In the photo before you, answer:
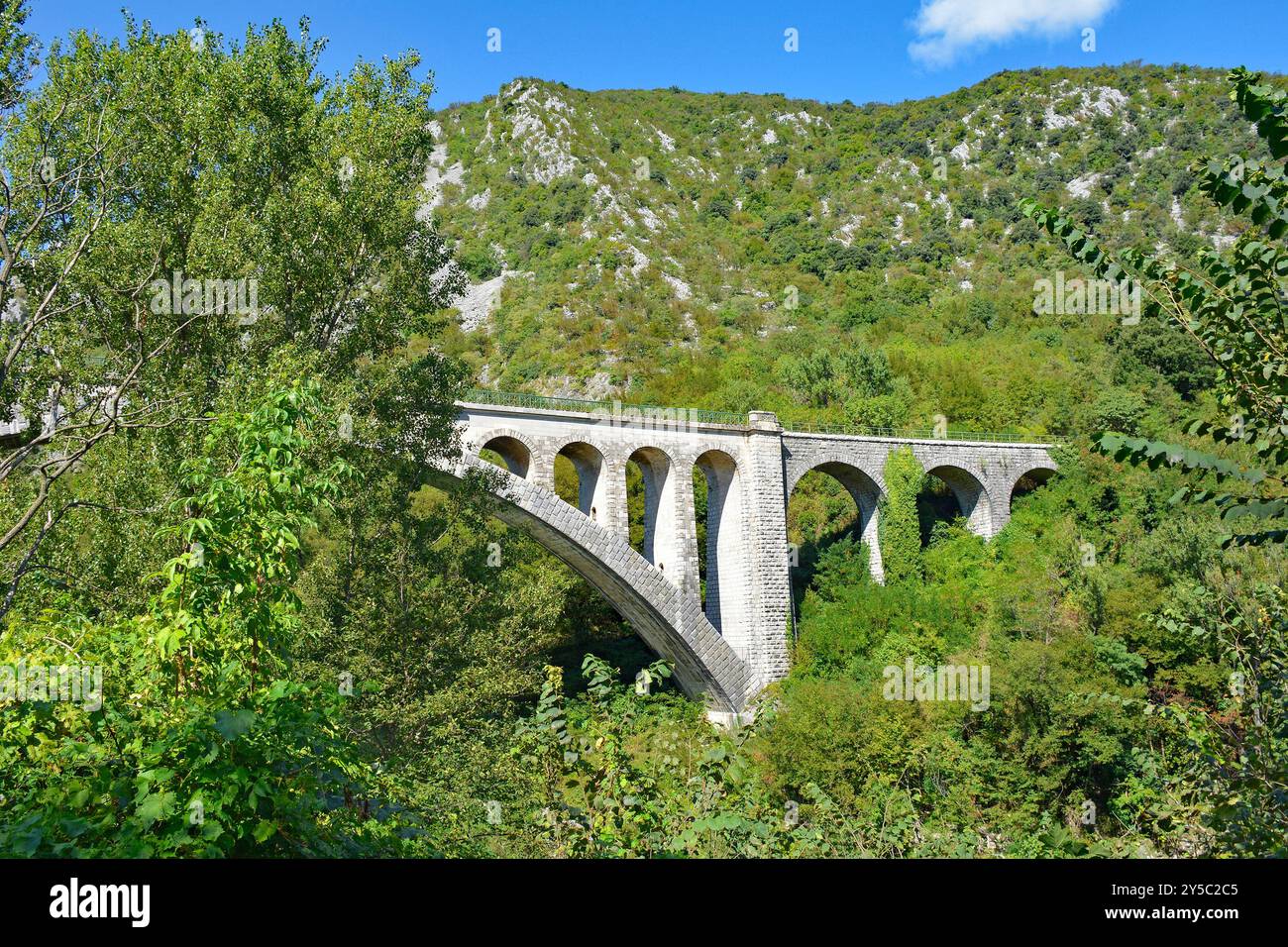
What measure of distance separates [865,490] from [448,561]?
1853 centimetres

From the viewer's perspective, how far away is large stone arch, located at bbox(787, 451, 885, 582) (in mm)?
31109

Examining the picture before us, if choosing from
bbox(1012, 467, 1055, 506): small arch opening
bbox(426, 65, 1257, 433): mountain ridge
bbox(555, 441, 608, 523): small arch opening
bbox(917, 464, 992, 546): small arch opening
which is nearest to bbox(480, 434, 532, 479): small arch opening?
bbox(555, 441, 608, 523): small arch opening

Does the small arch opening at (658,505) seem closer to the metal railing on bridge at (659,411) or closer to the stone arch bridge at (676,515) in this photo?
the stone arch bridge at (676,515)

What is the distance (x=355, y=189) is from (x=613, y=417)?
11.7 m

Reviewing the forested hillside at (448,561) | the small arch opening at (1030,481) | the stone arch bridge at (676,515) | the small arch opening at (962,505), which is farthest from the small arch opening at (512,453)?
the small arch opening at (1030,481)

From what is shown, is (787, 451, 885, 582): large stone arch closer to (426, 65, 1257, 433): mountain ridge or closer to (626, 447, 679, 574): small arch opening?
(626, 447, 679, 574): small arch opening

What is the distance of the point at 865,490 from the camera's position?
32.6m

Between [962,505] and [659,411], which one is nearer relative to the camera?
[659,411]

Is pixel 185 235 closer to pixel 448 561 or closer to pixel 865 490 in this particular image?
pixel 448 561

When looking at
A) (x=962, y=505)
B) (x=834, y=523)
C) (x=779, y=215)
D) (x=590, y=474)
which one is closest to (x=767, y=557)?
(x=590, y=474)

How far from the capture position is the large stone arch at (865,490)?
31109 mm

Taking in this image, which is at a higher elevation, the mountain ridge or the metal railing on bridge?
the mountain ridge

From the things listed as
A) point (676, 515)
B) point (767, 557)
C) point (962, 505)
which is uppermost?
point (962, 505)

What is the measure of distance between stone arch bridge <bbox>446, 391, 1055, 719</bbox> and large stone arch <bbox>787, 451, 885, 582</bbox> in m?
0.54
